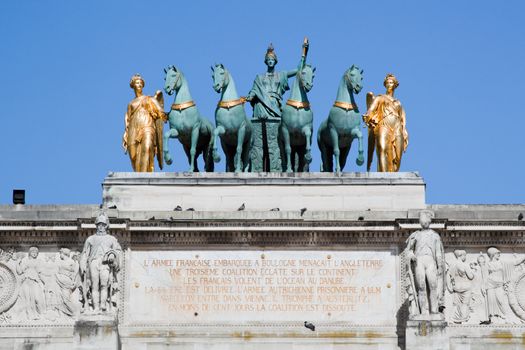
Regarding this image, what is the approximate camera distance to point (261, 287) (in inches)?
1864

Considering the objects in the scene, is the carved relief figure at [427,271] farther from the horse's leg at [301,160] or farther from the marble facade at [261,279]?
the horse's leg at [301,160]

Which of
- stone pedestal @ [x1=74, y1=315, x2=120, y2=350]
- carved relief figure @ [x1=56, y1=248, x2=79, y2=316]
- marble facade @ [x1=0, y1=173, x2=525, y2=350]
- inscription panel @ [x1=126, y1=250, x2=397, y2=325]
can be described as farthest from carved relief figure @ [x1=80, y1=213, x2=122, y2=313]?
carved relief figure @ [x1=56, y1=248, x2=79, y2=316]

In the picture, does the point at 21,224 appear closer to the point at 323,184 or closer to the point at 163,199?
Answer: the point at 163,199

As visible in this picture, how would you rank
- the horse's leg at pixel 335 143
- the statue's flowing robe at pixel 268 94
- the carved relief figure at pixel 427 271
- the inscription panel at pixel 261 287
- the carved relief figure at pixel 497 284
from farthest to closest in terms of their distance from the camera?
the statue's flowing robe at pixel 268 94, the horse's leg at pixel 335 143, the carved relief figure at pixel 497 284, the inscription panel at pixel 261 287, the carved relief figure at pixel 427 271

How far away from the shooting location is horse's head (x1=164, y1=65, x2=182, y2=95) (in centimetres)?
5078

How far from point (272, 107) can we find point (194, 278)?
7230mm

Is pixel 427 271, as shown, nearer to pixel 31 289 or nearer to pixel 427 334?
pixel 427 334

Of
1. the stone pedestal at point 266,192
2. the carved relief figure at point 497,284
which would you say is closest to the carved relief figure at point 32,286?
the stone pedestal at point 266,192

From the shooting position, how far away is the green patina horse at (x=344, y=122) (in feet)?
164

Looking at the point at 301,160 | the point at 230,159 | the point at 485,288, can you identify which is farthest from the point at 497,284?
the point at 230,159

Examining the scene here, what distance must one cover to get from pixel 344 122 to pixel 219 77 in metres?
3.71

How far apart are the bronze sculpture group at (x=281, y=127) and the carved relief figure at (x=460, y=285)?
4.04 metres

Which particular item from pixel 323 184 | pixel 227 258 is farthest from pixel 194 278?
pixel 323 184

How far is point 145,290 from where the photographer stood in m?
47.3
